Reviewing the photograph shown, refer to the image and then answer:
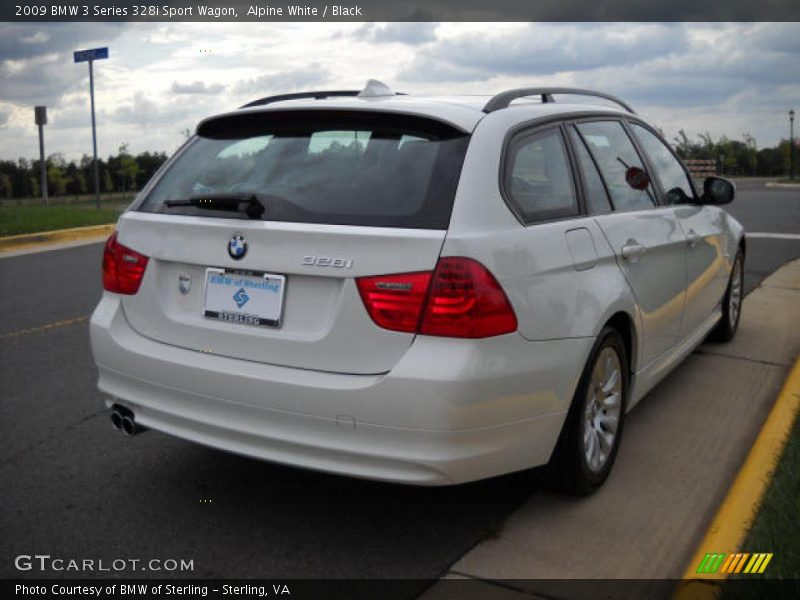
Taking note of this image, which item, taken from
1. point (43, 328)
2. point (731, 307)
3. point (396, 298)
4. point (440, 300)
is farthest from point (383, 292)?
point (43, 328)

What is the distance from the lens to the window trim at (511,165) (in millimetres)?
3369

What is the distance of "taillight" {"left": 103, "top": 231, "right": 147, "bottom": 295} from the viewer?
369cm

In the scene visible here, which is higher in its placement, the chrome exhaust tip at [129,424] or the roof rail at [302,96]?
the roof rail at [302,96]

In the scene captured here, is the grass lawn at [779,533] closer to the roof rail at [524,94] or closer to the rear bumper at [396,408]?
the rear bumper at [396,408]

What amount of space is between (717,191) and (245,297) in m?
3.37

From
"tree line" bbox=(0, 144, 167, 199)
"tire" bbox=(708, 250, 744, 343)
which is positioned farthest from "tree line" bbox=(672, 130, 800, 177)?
"tire" bbox=(708, 250, 744, 343)

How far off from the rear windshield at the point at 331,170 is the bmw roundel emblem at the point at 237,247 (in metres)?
0.11

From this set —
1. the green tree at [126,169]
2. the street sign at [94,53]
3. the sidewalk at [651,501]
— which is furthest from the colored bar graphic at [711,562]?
the green tree at [126,169]

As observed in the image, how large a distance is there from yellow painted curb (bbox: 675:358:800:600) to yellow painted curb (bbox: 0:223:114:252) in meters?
11.4

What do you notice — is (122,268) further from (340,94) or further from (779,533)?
(779,533)

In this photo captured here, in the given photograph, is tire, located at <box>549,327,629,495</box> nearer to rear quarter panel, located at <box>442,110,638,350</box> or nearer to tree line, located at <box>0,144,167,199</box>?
rear quarter panel, located at <box>442,110,638,350</box>

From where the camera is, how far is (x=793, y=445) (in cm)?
412

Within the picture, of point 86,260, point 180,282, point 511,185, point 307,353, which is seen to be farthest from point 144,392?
point 86,260

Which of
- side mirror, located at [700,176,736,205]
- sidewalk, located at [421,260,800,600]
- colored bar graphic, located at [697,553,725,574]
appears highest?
side mirror, located at [700,176,736,205]
